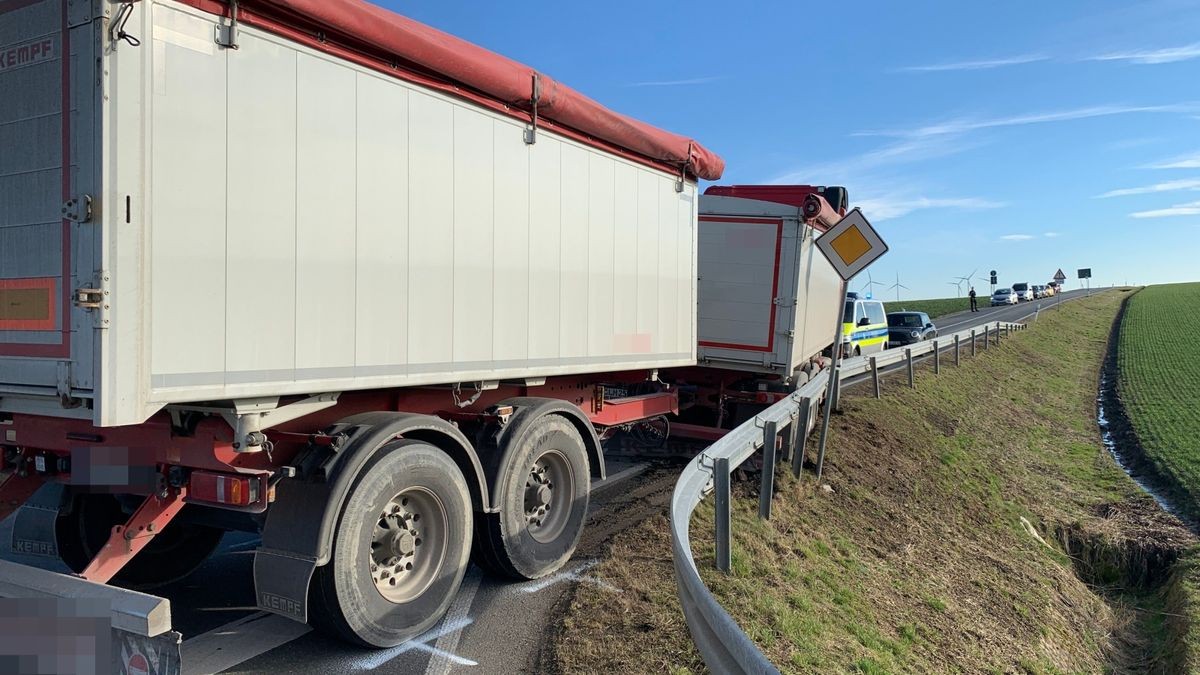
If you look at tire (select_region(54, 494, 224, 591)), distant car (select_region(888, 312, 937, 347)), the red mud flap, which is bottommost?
tire (select_region(54, 494, 224, 591))

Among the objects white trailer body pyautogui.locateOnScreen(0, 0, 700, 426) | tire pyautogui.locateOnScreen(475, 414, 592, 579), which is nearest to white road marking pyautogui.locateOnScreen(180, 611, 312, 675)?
tire pyautogui.locateOnScreen(475, 414, 592, 579)

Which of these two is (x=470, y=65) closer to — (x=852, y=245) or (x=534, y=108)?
(x=534, y=108)

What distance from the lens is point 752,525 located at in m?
6.41

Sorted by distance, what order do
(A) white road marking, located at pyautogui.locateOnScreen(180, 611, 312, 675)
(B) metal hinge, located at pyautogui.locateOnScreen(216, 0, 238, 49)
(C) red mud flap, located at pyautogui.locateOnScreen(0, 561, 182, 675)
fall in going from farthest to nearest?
(A) white road marking, located at pyautogui.locateOnScreen(180, 611, 312, 675) < (B) metal hinge, located at pyautogui.locateOnScreen(216, 0, 238, 49) < (C) red mud flap, located at pyautogui.locateOnScreen(0, 561, 182, 675)

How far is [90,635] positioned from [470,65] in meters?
3.57

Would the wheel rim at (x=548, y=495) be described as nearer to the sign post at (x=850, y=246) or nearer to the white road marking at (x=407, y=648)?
the white road marking at (x=407, y=648)

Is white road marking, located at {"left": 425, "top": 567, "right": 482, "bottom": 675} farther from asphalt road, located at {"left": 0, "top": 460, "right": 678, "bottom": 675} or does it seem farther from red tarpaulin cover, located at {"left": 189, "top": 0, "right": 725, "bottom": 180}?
red tarpaulin cover, located at {"left": 189, "top": 0, "right": 725, "bottom": 180}

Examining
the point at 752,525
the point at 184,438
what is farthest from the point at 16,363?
the point at 752,525

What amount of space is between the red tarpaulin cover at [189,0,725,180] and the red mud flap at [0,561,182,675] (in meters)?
2.53

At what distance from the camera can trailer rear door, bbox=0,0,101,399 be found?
121 inches

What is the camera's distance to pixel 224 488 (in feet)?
11.9

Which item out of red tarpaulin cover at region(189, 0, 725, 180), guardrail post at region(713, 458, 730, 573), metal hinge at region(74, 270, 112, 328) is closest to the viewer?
metal hinge at region(74, 270, 112, 328)

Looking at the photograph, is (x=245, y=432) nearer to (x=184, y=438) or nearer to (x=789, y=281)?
(x=184, y=438)

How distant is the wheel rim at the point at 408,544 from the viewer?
424 centimetres
